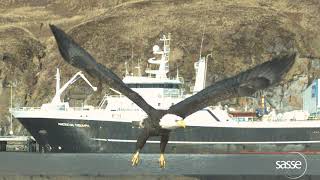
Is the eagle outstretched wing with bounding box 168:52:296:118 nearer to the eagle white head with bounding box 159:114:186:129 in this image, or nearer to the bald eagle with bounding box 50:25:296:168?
the bald eagle with bounding box 50:25:296:168

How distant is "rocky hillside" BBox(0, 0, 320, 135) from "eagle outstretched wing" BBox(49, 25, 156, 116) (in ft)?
316

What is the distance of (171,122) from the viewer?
16641 millimetres

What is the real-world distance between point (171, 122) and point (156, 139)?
72.2 meters

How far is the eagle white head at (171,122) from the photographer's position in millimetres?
16375

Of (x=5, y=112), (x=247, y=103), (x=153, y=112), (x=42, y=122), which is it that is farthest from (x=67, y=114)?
(x=153, y=112)

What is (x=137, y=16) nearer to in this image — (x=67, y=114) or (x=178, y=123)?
(x=67, y=114)

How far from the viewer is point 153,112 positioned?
58.4ft

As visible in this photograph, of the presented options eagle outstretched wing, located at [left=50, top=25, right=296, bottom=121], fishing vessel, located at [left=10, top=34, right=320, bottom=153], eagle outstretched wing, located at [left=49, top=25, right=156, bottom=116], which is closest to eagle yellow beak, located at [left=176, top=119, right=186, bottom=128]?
eagle outstretched wing, located at [left=50, top=25, right=296, bottom=121]

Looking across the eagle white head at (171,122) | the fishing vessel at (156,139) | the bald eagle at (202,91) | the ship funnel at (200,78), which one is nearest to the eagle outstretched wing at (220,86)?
the bald eagle at (202,91)

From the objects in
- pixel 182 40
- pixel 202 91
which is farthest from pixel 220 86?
pixel 182 40

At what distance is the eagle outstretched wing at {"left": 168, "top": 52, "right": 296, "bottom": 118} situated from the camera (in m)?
17.6

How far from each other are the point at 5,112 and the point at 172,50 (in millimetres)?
30732

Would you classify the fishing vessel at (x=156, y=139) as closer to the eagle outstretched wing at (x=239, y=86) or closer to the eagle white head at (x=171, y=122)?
the eagle outstretched wing at (x=239, y=86)

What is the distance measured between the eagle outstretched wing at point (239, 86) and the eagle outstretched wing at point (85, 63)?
1.24m
